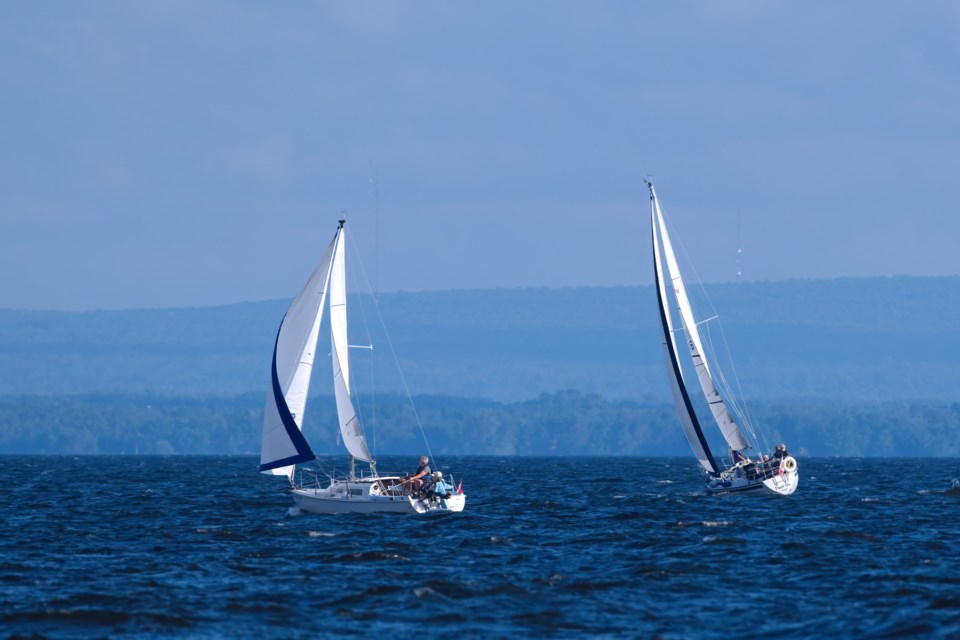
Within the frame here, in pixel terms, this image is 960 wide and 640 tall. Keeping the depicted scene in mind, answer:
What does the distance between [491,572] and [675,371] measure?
2914 centimetres

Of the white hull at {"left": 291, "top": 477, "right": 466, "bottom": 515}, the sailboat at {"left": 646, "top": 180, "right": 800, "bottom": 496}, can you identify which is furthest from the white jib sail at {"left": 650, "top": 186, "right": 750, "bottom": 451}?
the white hull at {"left": 291, "top": 477, "right": 466, "bottom": 515}

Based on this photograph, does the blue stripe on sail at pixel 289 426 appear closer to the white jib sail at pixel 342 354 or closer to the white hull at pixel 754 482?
the white jib sail at pixel 342 354

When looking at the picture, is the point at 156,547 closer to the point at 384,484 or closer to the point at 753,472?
the point at 384,484

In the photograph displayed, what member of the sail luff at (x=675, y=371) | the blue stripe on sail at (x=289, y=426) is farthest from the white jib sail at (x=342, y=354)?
the sail luff at (x=675, y=371)

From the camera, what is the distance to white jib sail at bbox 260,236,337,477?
56938 millimetres

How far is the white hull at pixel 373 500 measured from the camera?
57188 millimetres

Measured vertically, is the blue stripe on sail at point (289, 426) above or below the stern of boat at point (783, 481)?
above

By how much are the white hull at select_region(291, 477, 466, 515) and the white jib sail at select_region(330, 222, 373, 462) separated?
42.1 inches

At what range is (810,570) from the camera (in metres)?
40.9

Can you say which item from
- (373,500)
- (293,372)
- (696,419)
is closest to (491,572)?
(373,500)

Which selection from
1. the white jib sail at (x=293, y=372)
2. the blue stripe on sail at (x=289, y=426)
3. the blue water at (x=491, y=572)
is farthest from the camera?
the blue stripe on sail at (x=289, y=426)

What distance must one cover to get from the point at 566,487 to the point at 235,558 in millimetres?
50694

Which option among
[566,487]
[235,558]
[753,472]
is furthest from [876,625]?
[566,487]

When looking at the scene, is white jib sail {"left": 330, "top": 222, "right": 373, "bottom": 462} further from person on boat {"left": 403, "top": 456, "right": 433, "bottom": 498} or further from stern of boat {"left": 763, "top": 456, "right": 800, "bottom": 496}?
stern of boat {"left": 763, "top": 456, "right": 800, "bottom": 496}
